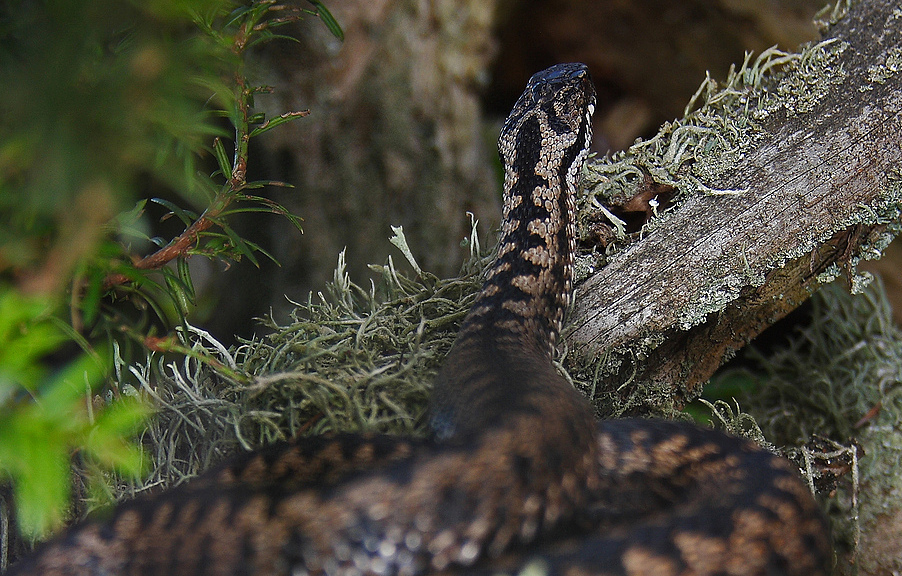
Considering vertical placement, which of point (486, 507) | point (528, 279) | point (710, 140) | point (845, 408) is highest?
point (710, 140)

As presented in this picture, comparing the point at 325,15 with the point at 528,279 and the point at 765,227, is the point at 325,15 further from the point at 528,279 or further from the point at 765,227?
the point at 765,227

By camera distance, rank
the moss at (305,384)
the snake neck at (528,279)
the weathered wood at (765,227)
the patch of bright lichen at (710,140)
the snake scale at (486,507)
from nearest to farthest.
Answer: the snake scale at (486,507)
the snake neck at (528,279)
the moss at (305,384)
the weathered wood at (765,227)
the patch of bright lichen at (710,140)

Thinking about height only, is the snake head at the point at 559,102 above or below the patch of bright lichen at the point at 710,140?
above

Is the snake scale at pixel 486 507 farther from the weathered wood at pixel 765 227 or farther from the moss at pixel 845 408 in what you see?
the moss at pixel 845 408

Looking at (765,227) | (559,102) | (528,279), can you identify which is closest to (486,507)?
(528,279)

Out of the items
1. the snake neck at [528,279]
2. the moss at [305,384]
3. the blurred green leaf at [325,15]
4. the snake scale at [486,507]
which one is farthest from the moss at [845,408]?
the blurred green leaf at [325,15]

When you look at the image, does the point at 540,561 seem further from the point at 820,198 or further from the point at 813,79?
the point at 813,79
